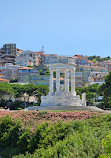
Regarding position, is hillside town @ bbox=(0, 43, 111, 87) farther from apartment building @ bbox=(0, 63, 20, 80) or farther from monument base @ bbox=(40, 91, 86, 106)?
monument base @ bbox=(40, 91, 86, 106)

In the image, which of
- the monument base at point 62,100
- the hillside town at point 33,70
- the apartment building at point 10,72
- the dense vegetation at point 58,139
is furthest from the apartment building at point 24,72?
the dense vegetation at point 58,139

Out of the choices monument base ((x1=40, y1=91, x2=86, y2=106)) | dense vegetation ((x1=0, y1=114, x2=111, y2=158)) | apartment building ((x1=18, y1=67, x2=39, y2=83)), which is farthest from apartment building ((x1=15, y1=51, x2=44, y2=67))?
dense vegetation ((x1=0, y1=114, x2=111, y2=158))

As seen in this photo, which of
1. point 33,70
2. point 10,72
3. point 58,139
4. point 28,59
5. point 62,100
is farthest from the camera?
point 28,59

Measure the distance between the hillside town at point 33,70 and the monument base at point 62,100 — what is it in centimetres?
4446

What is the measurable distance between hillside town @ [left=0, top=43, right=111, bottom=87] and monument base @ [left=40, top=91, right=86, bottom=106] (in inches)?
1750

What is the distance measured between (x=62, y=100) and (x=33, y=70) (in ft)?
198

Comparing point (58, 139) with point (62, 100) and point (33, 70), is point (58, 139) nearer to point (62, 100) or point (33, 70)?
point (62, 100)

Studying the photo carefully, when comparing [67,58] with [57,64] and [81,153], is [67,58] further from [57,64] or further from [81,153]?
[81,153]

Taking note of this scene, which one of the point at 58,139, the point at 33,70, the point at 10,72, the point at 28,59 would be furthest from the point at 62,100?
the point at 28,59

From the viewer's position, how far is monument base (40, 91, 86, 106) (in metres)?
43.4

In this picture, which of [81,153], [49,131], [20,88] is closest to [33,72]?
[20,88]

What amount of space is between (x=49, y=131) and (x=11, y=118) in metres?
7.96

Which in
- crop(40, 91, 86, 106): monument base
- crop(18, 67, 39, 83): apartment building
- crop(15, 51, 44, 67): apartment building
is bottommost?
crop(40, 91, 86, 106): monument base

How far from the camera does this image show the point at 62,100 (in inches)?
1710
